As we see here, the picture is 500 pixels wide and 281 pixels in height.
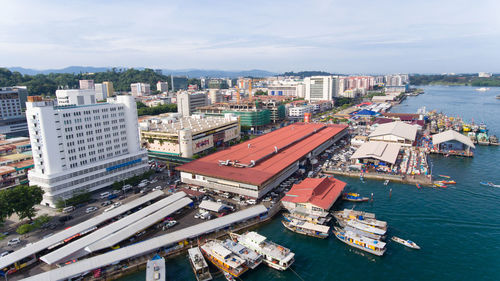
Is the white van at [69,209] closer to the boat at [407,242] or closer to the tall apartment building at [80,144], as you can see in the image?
the tall apartment building at [80,144]

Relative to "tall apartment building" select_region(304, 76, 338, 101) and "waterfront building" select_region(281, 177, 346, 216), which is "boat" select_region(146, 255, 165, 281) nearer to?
"waterfront building" select_region(281, 177, 346, 216)

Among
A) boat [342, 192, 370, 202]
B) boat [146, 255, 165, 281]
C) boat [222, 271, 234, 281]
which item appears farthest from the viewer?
boat [342, 192, 370, 202]

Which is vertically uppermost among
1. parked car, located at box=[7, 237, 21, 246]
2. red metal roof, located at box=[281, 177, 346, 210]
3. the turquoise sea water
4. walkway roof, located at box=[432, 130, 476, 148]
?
walkway roof, located at box=[432, 130, 476, 148]

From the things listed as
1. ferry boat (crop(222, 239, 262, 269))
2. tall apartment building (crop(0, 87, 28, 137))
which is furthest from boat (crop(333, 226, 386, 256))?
tall apartment building (crop(0, 87, 28, 137))

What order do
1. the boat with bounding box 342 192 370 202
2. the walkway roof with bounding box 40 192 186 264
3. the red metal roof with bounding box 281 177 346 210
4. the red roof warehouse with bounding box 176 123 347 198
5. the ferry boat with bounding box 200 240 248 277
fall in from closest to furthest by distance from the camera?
the ferry boat with bounding box 200 240 248 277, the walkway roof with bounding box 40 192 186 264, the red metal roof with bounding box 281 177 346 210, the red roof warehouse with bounding box 176 123 347 198, the boat with bounding box 342 192 370 202

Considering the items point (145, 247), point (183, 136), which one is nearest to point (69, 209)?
point (145, 247)

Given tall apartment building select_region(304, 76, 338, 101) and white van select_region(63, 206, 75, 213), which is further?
tall apartment building select_region(304, 76, 338, 101)

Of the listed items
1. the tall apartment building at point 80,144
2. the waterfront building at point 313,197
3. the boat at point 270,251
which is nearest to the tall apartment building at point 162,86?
the tall apartment building at point 80,144
